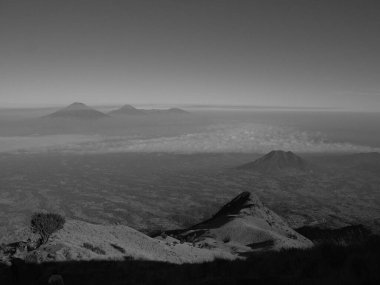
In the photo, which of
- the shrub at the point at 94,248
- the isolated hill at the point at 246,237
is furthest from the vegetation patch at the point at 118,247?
the isolated hill at the point at 246,237

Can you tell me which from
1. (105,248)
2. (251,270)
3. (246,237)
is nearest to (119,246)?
(105,248)

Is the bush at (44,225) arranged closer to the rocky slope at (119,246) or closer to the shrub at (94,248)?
the rocky slope at (119,246)

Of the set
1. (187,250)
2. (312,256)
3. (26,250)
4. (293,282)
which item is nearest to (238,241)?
(187,250)

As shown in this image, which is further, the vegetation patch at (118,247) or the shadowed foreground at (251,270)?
the vegetation patch at (118,247)

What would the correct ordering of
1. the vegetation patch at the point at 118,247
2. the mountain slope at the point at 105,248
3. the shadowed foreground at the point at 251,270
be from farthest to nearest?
the vegetation patch at the point at 118,247
the mountain slope at the point at 105,248
the shadowed foreground at the point at 251,270

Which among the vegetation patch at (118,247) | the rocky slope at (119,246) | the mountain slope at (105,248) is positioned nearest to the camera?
the mountain slope at (105,248)

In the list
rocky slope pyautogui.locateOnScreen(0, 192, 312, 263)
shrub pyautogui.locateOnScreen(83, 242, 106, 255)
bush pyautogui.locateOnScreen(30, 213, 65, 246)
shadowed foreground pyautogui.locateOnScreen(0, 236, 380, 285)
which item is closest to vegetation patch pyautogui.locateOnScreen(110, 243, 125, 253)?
rocky slope pyautogui.locateOnScreen(0, 192, 312, 263)
